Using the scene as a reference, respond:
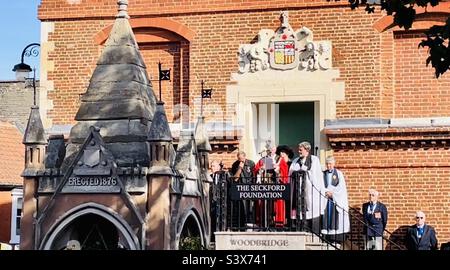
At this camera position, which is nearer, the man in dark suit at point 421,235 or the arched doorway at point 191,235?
the arched doorway at point 191,235

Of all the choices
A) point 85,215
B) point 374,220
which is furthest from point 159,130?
point 374,220

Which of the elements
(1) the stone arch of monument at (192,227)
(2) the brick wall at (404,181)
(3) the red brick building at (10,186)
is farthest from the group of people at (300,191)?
(3) the red brick building at (10,186)

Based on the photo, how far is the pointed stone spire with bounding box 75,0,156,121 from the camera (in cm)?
1374

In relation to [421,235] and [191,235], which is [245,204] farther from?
[421,235]

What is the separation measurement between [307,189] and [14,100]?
73.5 ft

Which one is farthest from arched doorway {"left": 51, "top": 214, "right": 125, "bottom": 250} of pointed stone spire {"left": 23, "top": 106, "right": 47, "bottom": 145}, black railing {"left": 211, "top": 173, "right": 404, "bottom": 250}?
black railing {"left": 211, "top": 173, "right": 404, "bottom": 250}

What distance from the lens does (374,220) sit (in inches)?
698

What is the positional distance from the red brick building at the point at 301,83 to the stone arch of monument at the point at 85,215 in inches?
267

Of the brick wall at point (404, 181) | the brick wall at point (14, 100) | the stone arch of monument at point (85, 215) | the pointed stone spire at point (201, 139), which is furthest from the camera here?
the brick wall at point (14, 100)

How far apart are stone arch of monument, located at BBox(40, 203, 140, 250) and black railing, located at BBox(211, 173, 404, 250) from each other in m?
2.92

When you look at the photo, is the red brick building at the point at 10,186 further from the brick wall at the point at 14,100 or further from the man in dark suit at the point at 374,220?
the man in dark suit at the point at 374,220

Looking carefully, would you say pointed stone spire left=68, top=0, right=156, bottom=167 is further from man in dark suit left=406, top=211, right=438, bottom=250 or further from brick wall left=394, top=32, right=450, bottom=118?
brick wall left=394, top=32, right=450, bottom=118

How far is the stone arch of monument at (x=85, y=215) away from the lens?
43.2 ft
